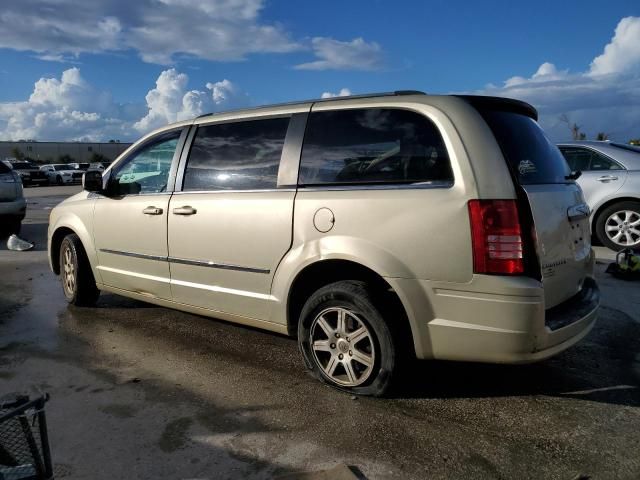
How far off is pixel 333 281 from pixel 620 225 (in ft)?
19.3

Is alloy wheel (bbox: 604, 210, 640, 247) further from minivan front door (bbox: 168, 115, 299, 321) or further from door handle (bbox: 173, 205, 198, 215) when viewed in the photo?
door handle (bbox: 173, 205, 198, 215)

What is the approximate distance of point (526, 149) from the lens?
127 inches

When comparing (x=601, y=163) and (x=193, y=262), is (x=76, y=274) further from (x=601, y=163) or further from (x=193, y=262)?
(x=601, y=163)

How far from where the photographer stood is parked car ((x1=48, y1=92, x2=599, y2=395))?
2.84 meters

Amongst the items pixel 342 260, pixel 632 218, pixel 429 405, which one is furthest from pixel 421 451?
pixel 632 218

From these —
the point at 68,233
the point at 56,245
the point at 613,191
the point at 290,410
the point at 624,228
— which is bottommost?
the point at 290,410

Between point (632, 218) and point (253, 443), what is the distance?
22.5 feet

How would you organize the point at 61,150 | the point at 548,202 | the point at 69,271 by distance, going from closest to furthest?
1. the point at 548,202
2. the point at 69,271
3. the point at 61,150

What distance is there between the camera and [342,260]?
3.31 meters

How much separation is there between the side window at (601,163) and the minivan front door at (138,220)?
20.6ft

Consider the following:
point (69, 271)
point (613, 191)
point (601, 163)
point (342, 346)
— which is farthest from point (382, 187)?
point (601, 163)

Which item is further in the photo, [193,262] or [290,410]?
[193,262]

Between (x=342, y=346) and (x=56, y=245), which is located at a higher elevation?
(x=56, y=245)

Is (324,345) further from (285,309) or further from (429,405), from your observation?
(429,405)
